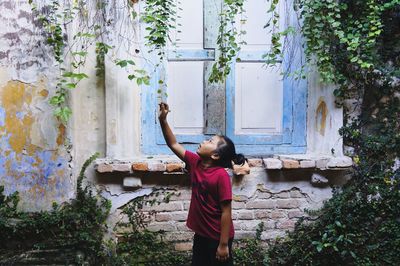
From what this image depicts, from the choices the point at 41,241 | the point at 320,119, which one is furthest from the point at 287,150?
the point at 41,241

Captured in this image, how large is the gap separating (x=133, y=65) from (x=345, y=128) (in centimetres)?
189

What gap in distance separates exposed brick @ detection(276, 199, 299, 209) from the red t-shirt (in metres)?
1.05

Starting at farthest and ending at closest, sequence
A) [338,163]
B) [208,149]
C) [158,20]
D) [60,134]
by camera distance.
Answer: [338,163], [60,134], [158,20], [208,149]

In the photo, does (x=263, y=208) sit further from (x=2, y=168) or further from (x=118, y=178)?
(x=2, y=168)

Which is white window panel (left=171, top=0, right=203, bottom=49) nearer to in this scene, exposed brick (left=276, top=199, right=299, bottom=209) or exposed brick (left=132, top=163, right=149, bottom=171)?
exposed brick (left=132, top=163, right=149, bottom=171)

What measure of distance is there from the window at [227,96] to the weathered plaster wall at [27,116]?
762 mm

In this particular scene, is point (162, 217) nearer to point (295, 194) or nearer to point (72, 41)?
point (295, 194)

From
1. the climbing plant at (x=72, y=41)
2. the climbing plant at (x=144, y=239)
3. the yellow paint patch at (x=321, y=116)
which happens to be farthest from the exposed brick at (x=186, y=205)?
the yellow paint patch at (x=321, y=116)

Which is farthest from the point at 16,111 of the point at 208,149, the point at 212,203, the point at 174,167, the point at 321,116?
the point at 321,116

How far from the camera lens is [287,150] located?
3.68 meters

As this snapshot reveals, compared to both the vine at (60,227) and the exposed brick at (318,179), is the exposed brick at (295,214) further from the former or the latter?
the vine at (60,227)

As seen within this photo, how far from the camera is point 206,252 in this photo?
2.66 m

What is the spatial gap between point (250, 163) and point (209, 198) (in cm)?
103

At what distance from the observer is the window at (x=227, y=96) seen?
3.57 meters
